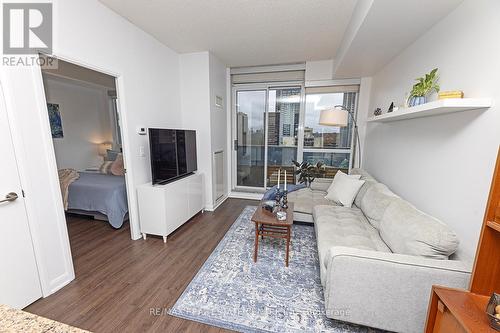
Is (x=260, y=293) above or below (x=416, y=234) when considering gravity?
below

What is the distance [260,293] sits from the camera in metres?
1.84

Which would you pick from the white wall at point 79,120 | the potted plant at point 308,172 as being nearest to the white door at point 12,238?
the potted plant at point 308,172

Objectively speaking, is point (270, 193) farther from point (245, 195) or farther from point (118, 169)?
point (118, 169)

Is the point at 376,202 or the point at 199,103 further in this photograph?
the point at 199,103

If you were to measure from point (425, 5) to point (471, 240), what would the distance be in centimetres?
175

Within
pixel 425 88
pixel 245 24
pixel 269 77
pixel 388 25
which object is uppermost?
pixel 245 24

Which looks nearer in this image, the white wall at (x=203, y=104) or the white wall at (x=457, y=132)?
the white wall at (x=457, y=132)

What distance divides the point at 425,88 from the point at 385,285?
66.4 inches

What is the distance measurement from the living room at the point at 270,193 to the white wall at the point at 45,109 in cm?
1

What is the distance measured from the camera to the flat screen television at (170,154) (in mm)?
2738

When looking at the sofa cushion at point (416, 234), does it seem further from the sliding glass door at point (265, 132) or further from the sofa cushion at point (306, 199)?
the sliding glass door at point (265, 132)

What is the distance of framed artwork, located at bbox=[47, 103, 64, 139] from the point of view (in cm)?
424

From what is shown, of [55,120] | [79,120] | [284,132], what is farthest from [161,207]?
[79,120]

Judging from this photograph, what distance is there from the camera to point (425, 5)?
160cm
